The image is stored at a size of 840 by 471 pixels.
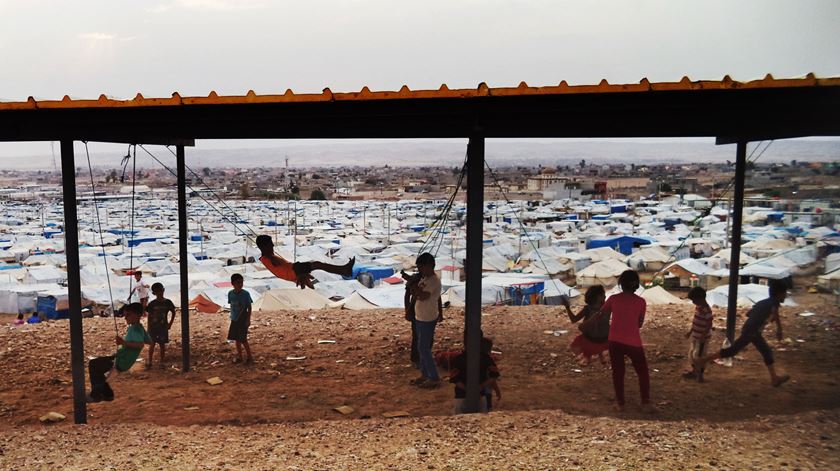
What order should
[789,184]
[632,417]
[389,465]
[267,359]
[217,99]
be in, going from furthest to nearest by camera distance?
[789,184], [267,359], [632,417], [217,99], [389,465]

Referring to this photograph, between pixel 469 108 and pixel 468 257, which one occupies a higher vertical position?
pixel 469 108

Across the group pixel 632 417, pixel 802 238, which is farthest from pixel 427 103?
pixel 802 238

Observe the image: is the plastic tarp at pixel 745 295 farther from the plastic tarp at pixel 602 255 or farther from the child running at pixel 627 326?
the plastic tarp at pixel 602 255

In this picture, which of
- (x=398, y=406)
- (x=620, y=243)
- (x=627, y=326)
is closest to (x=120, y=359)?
(x=398, y=406)

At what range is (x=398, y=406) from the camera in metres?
6.00

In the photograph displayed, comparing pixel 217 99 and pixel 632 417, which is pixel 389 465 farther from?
pixel 217 99

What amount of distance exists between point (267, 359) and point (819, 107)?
20.2 ft

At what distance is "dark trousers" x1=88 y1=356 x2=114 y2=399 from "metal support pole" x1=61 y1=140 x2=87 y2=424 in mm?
279

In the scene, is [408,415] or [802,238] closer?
[408,415]

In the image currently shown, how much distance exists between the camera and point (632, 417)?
5.38m

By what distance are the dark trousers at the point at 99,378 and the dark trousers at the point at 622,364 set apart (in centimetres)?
445

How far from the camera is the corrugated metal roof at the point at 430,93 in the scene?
406 centimetres

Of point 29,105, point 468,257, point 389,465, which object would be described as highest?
point 29,105

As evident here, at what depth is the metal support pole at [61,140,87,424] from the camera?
16.7 feet
